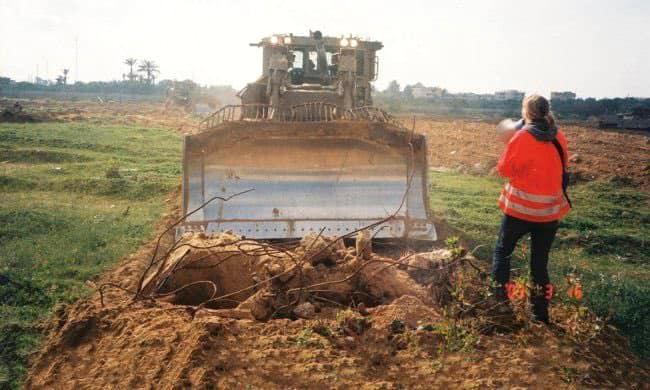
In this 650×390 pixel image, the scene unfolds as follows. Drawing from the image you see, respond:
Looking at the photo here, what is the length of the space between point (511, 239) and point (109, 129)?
22292 millimetres

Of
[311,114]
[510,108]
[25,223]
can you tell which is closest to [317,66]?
[311,114]

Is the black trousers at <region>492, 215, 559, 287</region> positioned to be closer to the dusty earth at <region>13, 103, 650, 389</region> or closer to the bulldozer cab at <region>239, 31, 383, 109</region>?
the dusty earth at <region>13, 103, 650, 389</region>

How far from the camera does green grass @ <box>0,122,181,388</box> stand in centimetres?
499

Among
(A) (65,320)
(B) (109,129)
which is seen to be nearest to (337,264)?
(A) (65,320)

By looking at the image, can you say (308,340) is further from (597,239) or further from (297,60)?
(297,60)

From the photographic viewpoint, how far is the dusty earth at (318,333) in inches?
136

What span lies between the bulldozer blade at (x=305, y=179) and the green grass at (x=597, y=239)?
147cm

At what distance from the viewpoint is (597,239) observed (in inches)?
319

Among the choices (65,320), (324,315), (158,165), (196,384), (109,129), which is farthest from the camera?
(109,129)

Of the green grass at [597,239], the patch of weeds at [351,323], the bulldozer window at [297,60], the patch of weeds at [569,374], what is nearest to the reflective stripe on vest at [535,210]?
the green grass at [597,239]

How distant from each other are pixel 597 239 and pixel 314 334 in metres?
5.84

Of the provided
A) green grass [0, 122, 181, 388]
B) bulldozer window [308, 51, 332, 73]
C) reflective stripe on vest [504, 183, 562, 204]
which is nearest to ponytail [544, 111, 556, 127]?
reflective stripe on vest [504, 183, 562, 204]

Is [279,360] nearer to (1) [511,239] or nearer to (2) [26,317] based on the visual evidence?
(1) [511,239]

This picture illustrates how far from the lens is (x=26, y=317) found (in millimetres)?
4824
